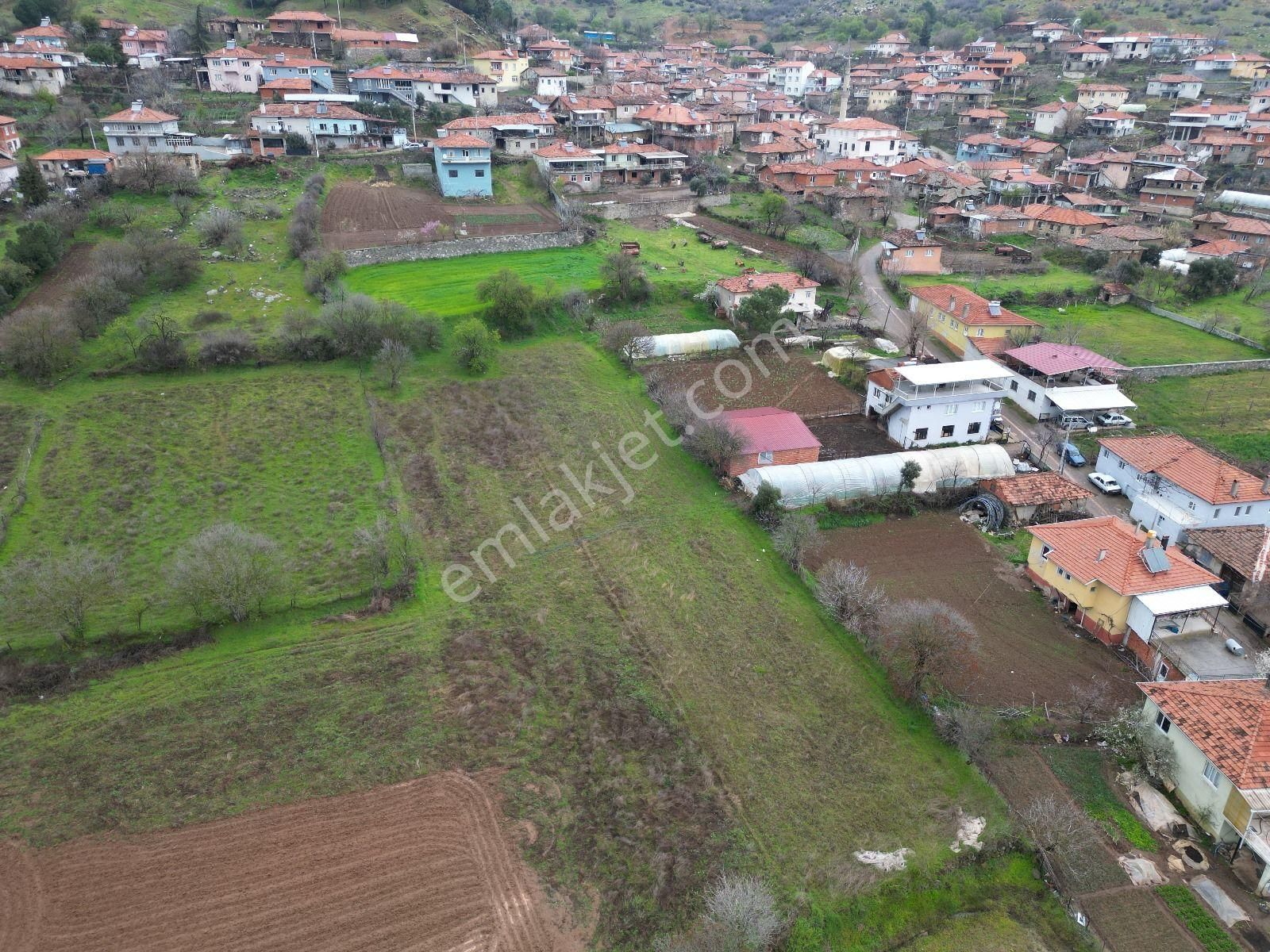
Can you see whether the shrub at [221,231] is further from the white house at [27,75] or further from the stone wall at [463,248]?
the white house at [27,75]

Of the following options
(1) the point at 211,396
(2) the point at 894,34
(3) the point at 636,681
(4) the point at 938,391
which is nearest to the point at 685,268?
(4) the point at 938,391

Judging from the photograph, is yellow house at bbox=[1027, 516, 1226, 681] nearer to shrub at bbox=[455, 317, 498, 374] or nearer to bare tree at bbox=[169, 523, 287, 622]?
bare tree at bbox=[169, 523, 287, 622]

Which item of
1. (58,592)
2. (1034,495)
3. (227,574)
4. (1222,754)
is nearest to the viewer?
(1222,754)

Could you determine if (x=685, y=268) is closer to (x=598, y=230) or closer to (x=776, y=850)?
(x=598, y=230)

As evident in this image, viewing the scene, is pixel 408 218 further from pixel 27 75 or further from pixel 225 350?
pixel 27 75

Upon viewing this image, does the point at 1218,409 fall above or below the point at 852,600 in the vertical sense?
below

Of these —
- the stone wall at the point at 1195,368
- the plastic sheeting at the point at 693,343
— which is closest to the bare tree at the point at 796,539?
the plastic sheeting at the point at 693,343

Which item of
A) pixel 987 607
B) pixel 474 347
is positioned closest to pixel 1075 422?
pixel 987 607
